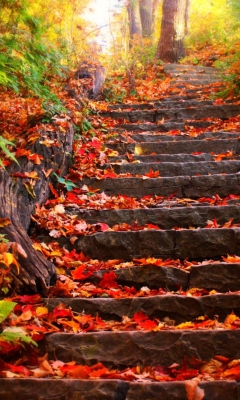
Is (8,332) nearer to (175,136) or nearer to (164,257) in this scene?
(164,257)

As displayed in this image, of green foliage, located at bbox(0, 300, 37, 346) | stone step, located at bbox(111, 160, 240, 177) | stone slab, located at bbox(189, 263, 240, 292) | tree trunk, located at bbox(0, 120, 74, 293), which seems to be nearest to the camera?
green foliage, located at bbox(0, 300, 37, 346)

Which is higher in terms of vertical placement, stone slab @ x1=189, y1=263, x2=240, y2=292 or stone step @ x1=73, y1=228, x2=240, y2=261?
stone step @ x1=73, y1=228, x2=240, y2=261

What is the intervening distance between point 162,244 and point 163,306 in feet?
2.94

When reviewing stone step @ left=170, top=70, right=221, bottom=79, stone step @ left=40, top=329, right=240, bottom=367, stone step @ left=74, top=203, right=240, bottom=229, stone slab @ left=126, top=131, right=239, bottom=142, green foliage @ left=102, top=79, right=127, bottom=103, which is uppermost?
stone step @ left=170, top=70, right=221, bottom=79

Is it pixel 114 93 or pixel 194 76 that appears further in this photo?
pixel 194 76

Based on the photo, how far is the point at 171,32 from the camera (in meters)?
12.1

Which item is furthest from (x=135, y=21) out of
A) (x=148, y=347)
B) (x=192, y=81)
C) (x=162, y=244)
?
(x=148, y=347)

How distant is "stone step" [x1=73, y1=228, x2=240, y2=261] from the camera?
3.59m

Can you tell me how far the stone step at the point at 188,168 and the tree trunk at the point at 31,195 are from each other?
90 centimetres

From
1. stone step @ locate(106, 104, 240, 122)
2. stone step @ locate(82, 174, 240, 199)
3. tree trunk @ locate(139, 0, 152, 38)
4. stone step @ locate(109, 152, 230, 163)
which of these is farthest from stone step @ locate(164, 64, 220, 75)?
stone step @ locate(82, 174, 240, 199)

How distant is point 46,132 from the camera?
193 inches

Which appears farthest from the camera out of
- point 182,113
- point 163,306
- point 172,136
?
point 182,113

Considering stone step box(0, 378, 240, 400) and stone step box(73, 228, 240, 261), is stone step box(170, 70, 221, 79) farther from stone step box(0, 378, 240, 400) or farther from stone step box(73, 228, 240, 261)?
stone step box(0, 378, 240, 400)

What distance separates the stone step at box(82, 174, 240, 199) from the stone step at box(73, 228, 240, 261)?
1.23 meters
